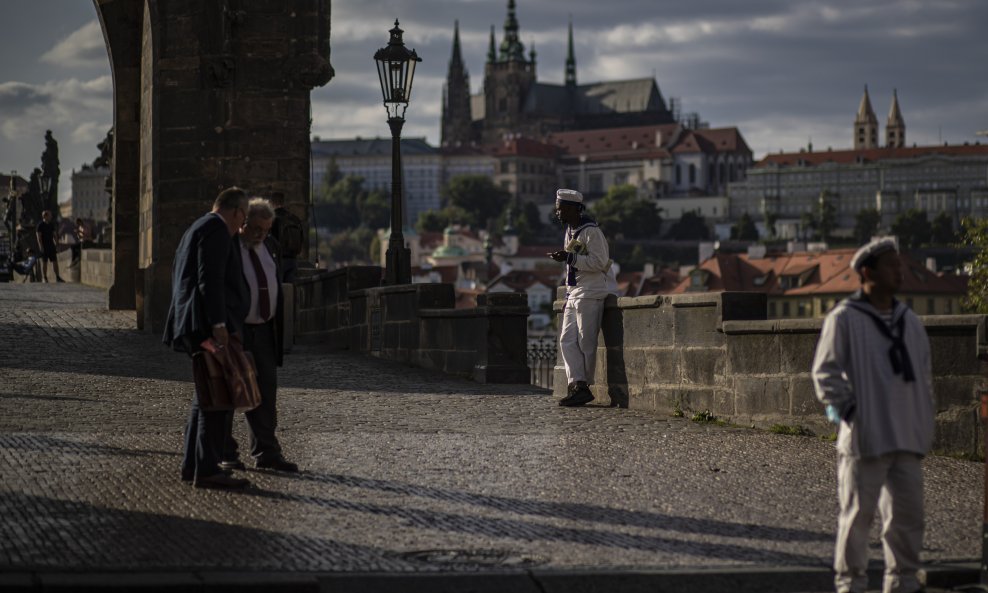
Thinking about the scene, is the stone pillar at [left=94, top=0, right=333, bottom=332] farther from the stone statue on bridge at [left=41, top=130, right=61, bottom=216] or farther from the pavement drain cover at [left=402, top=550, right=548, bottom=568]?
the stone statue on bridge at [left=41, top=130, right=61, bottom=216]

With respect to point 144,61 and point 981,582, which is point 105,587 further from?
point 144,61

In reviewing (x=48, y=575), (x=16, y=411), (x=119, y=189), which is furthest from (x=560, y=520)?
(x=119, y=189)

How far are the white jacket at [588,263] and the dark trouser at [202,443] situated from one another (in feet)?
15.0

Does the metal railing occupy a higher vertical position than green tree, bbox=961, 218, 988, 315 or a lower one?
lower

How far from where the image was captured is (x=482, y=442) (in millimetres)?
10078

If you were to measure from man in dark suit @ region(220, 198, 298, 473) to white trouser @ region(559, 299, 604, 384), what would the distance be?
4.10 meters

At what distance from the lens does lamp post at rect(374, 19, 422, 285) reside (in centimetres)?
1809

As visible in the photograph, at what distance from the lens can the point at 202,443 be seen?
796cm

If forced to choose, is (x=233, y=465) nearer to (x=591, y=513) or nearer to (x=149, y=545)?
(x=591, y=513)

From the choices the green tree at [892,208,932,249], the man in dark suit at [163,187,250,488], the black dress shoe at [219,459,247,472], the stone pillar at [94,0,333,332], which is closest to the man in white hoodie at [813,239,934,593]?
the man in dark suit at [163,187,250,488]

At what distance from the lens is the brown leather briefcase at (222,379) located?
25.8 ft

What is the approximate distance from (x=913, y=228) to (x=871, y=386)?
186501 millimetres

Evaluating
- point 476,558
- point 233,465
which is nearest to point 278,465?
point 233,465

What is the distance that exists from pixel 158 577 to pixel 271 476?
2681 mm
